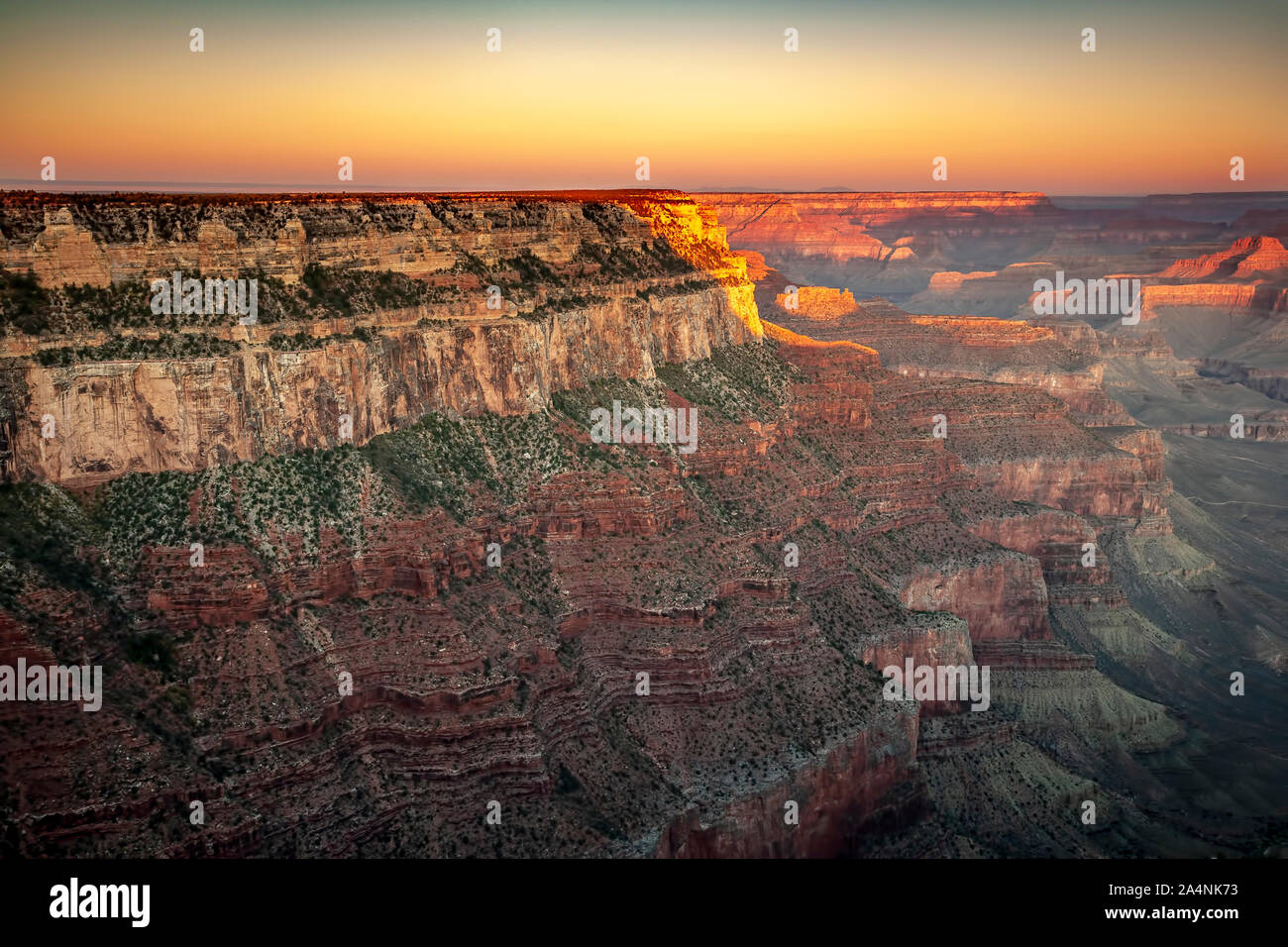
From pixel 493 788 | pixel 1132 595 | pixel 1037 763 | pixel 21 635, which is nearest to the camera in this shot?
pixel 21 635

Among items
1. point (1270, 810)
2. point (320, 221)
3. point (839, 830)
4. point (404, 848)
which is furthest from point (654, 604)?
point (1270, 810)

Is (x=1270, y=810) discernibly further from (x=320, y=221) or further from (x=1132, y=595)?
(x=320, y=221)

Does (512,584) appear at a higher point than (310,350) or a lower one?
lower

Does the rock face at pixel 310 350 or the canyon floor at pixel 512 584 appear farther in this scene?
the rock face at pixel 310 350

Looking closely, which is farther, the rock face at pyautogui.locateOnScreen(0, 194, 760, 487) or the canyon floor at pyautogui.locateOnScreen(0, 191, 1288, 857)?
the rock face at pyautogui.locateOnScreen(0, 194, 760, 487)

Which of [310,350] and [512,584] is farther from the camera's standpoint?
[512,584]

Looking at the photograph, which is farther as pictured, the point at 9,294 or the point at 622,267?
the point at 622,267

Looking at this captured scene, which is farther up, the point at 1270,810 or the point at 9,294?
the point at 9,294
